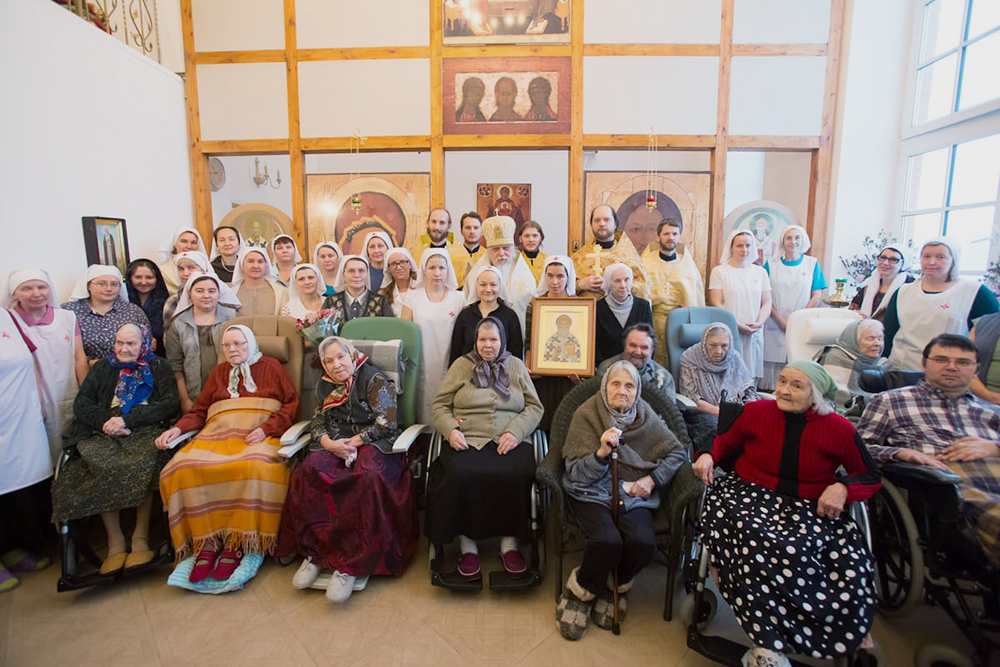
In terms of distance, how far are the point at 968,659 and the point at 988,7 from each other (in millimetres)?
5337

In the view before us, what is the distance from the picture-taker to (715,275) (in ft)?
13.6

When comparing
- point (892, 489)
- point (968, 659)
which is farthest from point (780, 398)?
point (968, 659)

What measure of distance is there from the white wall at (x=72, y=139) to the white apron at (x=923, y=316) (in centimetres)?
586

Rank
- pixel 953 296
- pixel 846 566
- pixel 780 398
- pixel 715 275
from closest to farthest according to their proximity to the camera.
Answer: pixel 846 566, pixel 780 398, pixel 953 296, pixel 715 275

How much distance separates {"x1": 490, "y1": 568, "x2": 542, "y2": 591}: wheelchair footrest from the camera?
251cm

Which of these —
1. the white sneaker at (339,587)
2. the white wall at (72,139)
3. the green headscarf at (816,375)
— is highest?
the white wall at (72,139)

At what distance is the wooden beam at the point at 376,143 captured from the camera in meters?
5.04

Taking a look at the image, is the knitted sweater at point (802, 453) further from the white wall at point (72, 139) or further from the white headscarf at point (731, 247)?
the white wall at point (72, 139)

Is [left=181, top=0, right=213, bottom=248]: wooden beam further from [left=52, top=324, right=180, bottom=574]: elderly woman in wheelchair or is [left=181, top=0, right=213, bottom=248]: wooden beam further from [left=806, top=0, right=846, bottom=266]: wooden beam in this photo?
[left=806, top=0, right=846, bottom=266]: wooden beam

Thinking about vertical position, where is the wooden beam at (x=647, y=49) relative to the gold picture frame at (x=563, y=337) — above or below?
above

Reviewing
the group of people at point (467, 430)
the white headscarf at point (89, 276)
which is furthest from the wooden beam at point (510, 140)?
the white headscarf at point (89, 276)

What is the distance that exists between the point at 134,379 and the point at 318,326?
42.4 inches

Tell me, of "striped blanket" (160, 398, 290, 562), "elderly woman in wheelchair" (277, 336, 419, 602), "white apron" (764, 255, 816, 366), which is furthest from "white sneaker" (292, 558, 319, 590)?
"white apron" (764, 255, 816, 366)

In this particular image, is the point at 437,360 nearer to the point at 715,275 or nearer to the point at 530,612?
the point at 530,612
